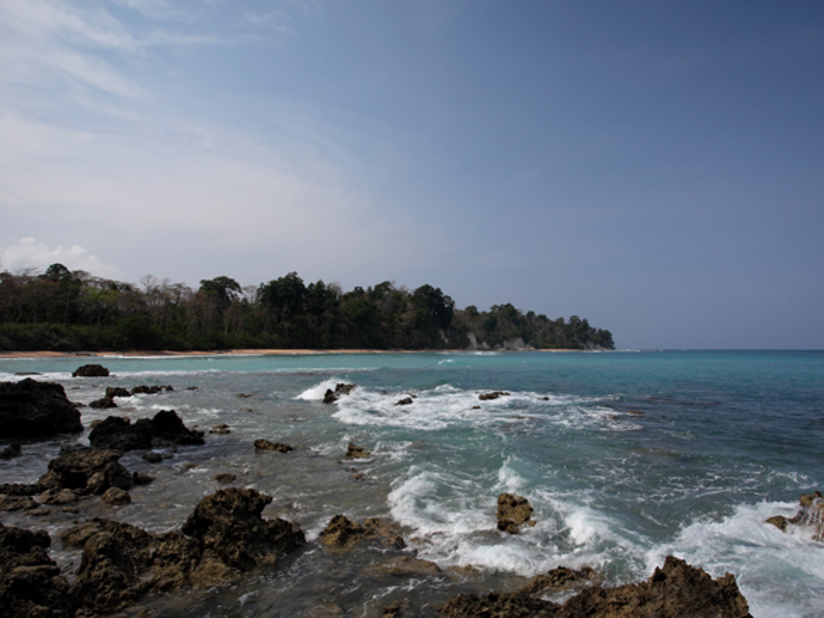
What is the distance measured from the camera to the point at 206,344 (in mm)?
74312

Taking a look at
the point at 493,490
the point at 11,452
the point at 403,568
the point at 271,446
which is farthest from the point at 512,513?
the point at 11,452

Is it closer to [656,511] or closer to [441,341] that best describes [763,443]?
[656,511]

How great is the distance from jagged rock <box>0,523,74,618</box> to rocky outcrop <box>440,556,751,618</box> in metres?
3.75

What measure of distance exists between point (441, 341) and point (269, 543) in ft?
425

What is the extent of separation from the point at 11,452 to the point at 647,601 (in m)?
13.3

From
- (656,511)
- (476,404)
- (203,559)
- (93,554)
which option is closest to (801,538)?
(656,511)

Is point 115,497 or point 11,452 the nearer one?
point 115,497

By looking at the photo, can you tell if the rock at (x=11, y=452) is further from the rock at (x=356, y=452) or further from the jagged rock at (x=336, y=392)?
the jagged rock at (x=336, y=392)

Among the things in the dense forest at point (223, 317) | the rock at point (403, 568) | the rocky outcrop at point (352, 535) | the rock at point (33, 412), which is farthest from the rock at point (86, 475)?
the dense forest at point (223, 317)

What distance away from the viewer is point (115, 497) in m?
7.54

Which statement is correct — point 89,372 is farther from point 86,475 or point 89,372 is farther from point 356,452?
point 356,452

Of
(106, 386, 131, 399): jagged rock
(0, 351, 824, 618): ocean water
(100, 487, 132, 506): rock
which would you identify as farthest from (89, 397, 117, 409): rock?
(100, 487, 132, 506): rock

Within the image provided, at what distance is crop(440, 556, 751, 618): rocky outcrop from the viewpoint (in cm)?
394

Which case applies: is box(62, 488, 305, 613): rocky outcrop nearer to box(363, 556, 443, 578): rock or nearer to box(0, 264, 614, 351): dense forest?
box(363, 556, 443, 578): rock
